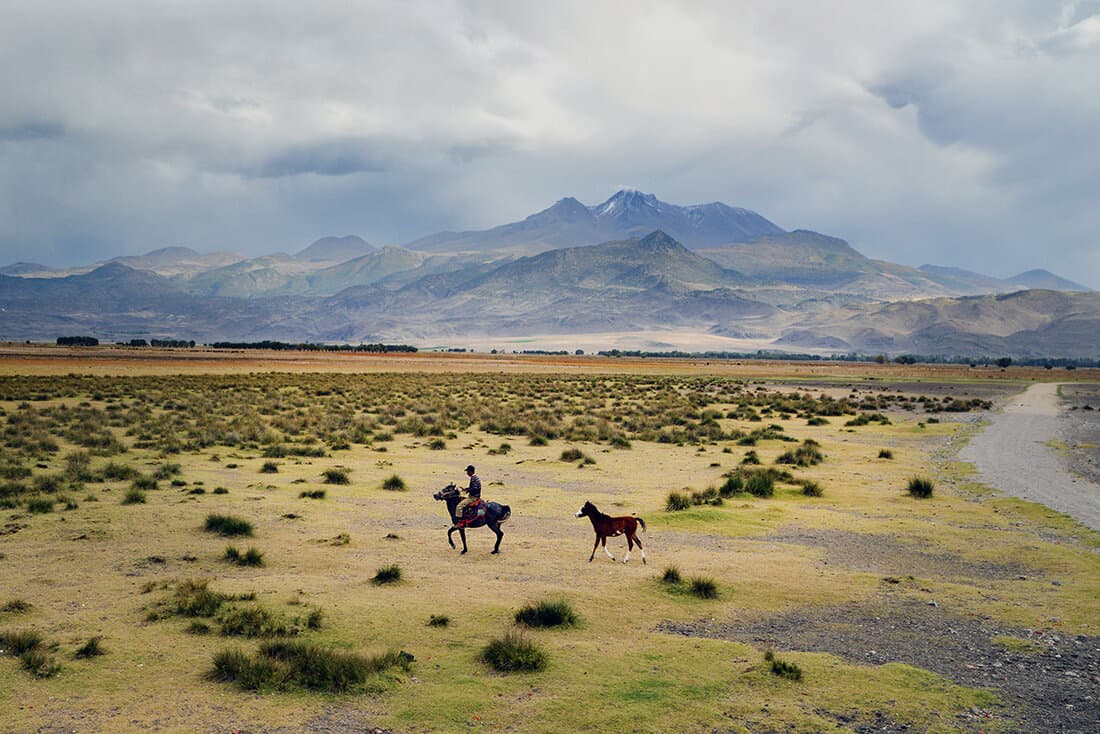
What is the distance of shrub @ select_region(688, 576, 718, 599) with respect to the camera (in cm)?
1102

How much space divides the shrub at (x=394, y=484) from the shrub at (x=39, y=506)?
743 cm

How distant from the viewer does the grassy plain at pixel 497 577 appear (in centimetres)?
746

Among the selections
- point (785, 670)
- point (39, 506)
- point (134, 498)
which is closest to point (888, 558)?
point (785, 670)

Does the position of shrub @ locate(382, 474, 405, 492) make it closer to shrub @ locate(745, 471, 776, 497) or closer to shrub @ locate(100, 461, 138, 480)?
shrub @ locate(100, 461, 138, 480)

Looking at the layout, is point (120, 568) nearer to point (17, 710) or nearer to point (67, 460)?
point (17, 710)

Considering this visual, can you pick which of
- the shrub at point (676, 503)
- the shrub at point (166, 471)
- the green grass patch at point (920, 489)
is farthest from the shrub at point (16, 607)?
the green grass patch at point (920, 489)

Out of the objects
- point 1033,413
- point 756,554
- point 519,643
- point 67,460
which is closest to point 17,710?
point 519,643

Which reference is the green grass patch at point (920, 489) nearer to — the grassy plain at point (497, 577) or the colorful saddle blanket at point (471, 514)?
the grassy plain at point (497, 577)

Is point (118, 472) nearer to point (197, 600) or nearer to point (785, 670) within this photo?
point (197, 600)

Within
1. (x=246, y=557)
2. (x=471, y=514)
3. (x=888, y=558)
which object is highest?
(x=471, y=514)

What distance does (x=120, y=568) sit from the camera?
12.0 meters

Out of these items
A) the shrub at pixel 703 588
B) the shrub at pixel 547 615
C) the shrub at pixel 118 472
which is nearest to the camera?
the shrub at pixel 547 615

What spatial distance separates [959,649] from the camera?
9.01 meters

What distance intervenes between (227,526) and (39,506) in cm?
478
